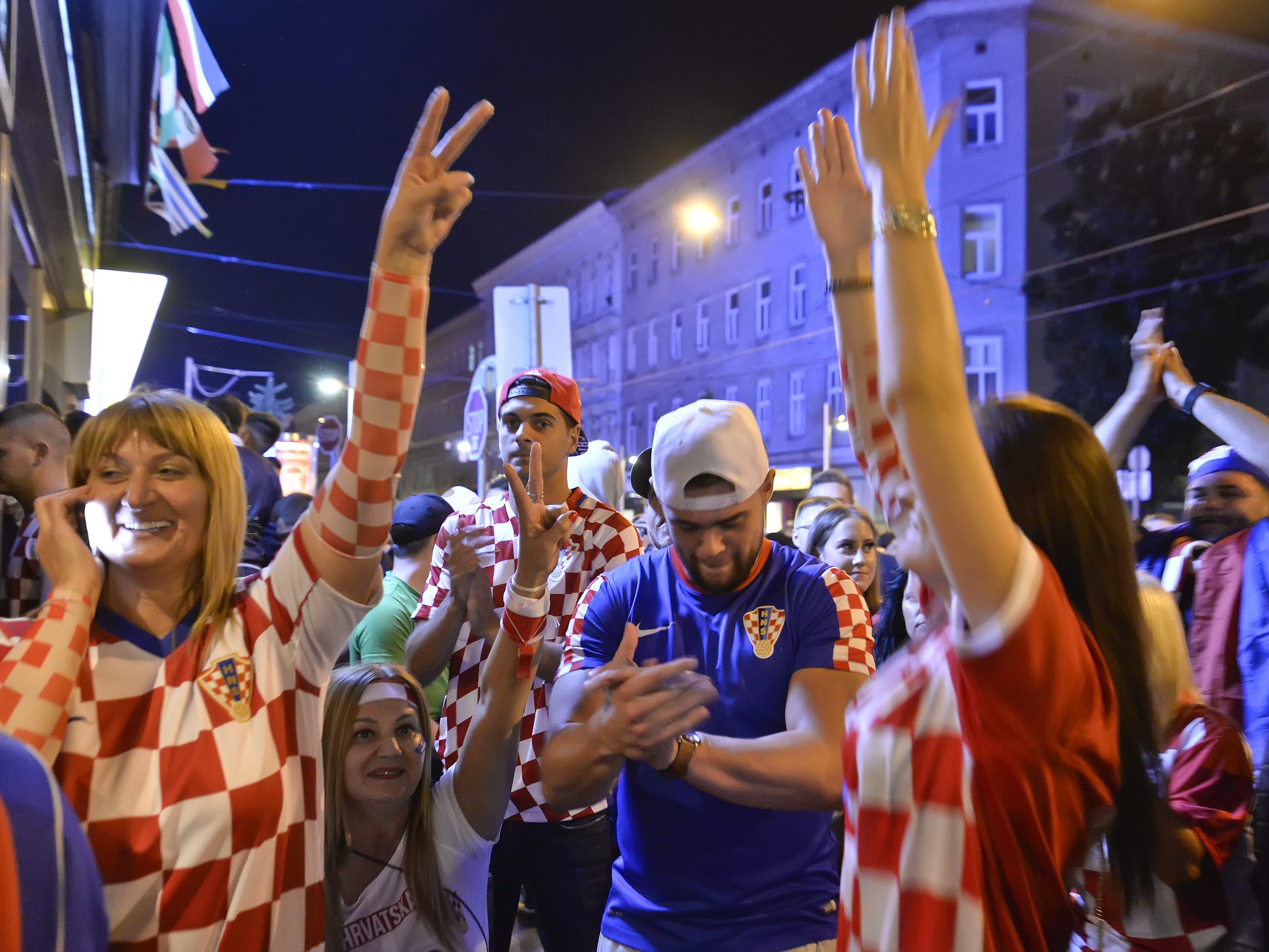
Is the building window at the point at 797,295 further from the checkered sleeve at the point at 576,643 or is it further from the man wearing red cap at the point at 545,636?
the checkered sleeve at the point at 576,643

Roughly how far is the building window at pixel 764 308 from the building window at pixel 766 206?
165 cm

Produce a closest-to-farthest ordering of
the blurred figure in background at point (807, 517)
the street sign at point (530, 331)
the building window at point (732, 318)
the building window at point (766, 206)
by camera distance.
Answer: the blurred figure in background at point (807, 517) < the street sign at point (530, 331) < the building window at point (766, 206) < the building window at point (732, 318)

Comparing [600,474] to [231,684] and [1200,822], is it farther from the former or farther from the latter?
[231,684]

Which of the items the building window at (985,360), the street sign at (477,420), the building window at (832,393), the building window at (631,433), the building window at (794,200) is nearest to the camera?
the street sign at (477,420)

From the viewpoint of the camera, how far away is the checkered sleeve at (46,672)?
1.55m

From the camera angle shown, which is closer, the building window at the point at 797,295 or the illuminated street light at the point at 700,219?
the building window at the point at 797,295

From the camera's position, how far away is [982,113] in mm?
25234

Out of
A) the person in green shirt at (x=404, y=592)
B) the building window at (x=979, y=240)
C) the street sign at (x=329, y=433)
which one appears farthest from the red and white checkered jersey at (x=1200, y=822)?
the building window at (x=979, y=240)

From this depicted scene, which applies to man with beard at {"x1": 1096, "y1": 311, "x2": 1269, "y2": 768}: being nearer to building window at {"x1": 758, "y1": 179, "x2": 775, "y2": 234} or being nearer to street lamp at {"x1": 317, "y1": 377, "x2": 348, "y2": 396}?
building window at {"x1": 758, "y1": 179, "x2": 775, "y2": 234}

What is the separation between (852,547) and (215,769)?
3.64 metres

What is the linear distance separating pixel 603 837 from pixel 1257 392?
23976mm

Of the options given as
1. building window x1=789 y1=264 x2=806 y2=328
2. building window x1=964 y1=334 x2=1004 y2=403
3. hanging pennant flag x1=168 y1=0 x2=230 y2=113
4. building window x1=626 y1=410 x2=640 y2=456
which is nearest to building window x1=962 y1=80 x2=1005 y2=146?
building window x1=964 y1=334 x2=1004 y2=403

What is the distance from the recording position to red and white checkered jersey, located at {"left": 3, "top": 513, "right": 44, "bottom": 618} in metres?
3.46

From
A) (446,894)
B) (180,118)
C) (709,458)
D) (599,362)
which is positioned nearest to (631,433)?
(599,362)
